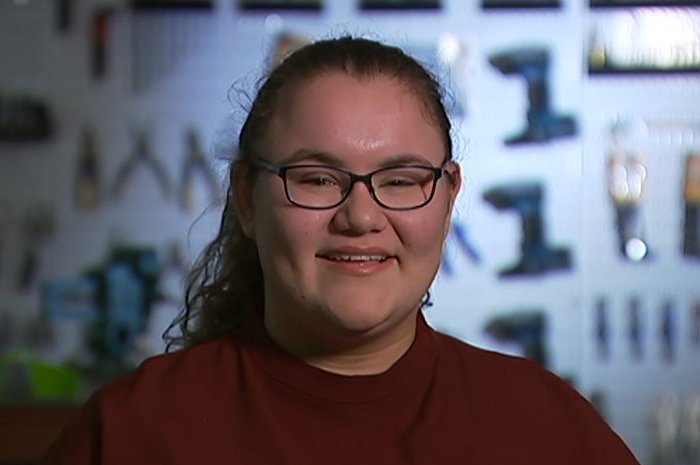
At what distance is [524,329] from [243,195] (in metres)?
1.08

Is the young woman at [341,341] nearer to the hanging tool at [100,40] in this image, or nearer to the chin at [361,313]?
the chin at [361,313]

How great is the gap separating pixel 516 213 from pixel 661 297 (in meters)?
0.30

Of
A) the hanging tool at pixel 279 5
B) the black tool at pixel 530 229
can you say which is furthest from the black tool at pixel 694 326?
the hanging tool at pixel 279 5

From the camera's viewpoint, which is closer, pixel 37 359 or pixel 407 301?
pixel 407 301

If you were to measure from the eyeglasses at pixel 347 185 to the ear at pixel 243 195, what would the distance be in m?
0.07

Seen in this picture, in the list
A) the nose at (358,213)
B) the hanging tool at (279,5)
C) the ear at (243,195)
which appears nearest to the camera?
the nose at (358,213)

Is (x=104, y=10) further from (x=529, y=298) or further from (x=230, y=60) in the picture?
(x=529, y=298)

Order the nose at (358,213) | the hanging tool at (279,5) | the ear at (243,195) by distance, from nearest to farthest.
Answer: the nose at (358,213), the ear at (243,195), the hanging tool at (279,5)

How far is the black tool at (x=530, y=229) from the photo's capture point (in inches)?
80.9

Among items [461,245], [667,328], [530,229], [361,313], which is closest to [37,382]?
[461,245]

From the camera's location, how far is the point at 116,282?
81.2 inches

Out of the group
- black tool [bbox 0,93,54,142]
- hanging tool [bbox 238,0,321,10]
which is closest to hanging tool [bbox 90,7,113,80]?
black tool [bbox 0,93,54,142]

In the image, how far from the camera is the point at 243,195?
1092mm

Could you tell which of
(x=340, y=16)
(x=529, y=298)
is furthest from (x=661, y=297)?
(x=340, y=16)
